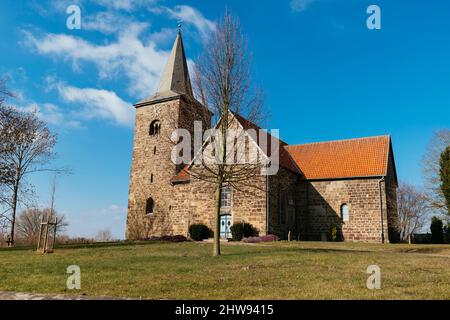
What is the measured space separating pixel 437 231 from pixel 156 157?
78.4 feet

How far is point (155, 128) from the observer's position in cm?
3388

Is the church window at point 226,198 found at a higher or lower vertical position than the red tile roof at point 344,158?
lower

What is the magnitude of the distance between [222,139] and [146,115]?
67.0ft

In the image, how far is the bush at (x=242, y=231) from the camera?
77.9ft

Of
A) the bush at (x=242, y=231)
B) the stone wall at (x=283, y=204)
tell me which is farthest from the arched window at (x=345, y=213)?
the bush at (x=242, y=231)

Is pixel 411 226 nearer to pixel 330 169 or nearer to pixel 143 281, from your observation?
pixel 330 169

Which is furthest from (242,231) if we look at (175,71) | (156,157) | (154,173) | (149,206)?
(175,71)

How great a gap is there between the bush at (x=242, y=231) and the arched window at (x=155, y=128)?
13337mm

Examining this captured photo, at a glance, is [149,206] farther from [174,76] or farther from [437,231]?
[437,231]

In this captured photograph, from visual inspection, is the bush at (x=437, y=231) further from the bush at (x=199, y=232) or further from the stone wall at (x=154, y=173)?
the stone wall at (x=154, y=173)

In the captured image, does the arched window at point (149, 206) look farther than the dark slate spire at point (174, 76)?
No

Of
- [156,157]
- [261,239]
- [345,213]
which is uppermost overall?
[156,157]
